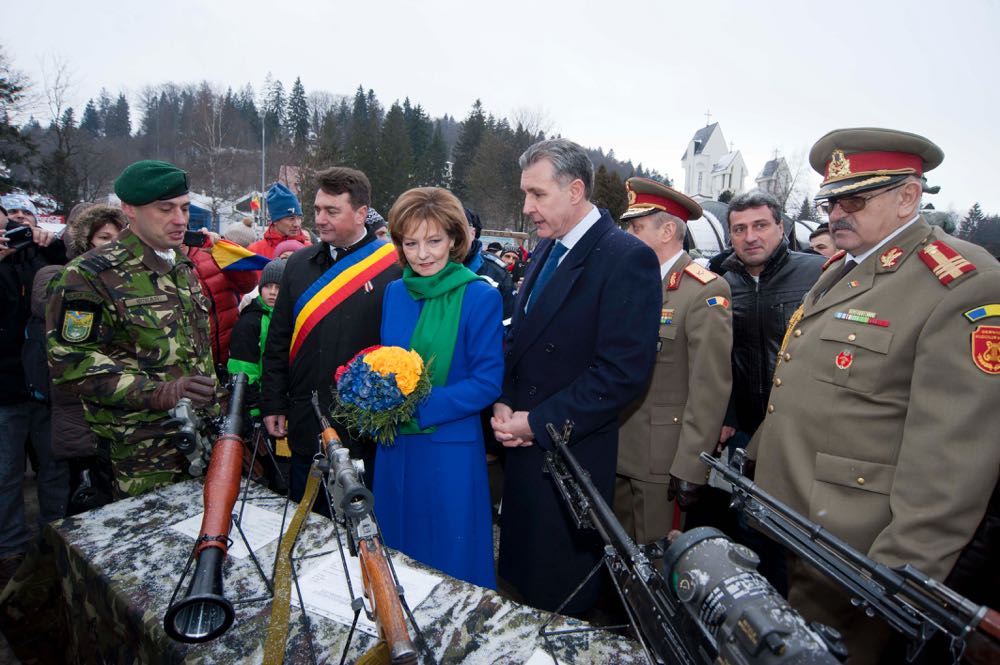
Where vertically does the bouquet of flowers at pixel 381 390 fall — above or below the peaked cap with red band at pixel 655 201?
below

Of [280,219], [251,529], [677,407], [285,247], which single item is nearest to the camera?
[251,529]

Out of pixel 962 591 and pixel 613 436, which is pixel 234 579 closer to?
pixel 613 436

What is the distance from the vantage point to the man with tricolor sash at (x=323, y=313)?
132 inches

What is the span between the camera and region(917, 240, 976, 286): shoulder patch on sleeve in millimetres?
1865

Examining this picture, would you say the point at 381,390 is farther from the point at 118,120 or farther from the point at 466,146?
the point at 118,120

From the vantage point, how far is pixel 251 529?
7.56 feet

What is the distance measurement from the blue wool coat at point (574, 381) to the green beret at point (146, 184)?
6.64 feet

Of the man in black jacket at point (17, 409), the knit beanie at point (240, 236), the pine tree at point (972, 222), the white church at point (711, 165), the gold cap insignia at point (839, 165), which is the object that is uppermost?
the white church at point (711, 165)

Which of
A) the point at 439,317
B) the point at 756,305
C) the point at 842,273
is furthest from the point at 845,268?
the point at 439,317

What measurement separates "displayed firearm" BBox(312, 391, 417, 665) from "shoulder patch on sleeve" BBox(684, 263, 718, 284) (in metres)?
2.44

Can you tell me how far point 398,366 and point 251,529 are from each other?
956mm

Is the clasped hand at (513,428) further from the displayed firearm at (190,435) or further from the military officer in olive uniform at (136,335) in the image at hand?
the military officer in olive uniform at (136,335)

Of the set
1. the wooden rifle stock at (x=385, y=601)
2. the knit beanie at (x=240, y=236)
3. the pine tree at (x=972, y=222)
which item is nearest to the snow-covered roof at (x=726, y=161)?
the pine tree at (x=972, y=222)

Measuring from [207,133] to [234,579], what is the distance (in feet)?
150
